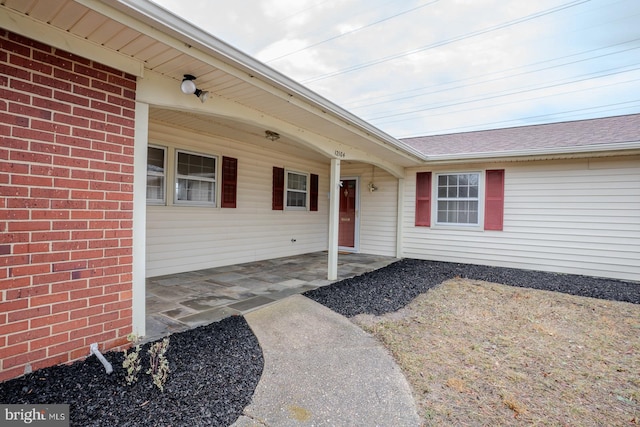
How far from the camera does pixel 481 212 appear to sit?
7367 mm

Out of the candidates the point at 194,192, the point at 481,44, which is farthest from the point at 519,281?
the point at 481,44

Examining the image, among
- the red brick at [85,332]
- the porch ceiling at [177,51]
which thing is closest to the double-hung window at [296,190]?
the porch ceiling at [177,51]

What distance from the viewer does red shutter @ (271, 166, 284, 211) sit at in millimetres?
7539

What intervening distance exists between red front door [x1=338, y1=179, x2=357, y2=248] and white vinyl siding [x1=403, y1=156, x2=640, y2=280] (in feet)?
9.14

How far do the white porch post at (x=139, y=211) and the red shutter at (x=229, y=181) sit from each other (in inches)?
140

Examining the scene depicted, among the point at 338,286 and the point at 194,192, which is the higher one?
the point at 194,192

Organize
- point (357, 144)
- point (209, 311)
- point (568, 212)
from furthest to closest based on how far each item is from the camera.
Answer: point (568, 212) < point (357, 144) < point (209, 311)

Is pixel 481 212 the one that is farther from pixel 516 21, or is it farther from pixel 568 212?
pixel 516 21

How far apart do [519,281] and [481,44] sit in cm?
814

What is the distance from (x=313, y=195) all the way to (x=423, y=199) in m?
2.97

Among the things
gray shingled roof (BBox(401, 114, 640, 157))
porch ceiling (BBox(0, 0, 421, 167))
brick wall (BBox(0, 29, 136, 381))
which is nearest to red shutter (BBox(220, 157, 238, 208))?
porch ceiling (BBox(0, 0, 421, 167))

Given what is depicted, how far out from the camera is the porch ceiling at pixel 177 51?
197 cm

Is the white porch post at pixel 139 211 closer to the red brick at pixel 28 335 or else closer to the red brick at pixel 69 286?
the red brick at pixel 69 286

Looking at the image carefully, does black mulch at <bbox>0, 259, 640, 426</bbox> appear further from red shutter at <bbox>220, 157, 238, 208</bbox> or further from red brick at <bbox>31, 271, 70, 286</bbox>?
red shutter at <bbox>220, 157, 238, 208</bbox>
